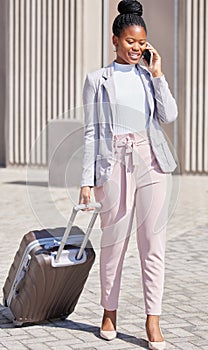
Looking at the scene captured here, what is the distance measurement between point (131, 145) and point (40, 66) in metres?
10.0

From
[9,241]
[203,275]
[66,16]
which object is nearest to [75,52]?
[66,16]

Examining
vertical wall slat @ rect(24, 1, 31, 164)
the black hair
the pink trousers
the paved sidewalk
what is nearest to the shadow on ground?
the paved sidewalk

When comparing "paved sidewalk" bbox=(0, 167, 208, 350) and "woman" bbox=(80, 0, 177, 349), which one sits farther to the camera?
"paved sidewalk" bbox=(0, 167, 208, 350)

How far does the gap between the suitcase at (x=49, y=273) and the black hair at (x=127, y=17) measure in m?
1.04

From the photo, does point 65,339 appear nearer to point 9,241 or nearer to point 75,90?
point 9,241

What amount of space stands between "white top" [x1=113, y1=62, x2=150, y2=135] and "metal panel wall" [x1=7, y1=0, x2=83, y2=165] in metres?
9.47

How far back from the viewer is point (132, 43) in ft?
17.3

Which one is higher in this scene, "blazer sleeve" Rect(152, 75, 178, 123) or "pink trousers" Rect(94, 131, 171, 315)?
"blazer sleeve" Rect(152, 75, 178, 123)

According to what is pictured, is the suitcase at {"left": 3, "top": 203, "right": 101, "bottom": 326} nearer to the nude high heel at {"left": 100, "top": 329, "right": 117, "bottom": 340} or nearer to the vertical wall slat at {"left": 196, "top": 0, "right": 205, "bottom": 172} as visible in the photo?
the nude high heel at {"left": 100, "top": 329, "right": 117, "bottom": 340}

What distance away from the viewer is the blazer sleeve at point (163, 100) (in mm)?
5281

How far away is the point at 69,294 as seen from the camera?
19.1 feet

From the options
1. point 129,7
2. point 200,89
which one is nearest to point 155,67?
point 129,7

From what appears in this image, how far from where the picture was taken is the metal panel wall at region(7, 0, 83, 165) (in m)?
14.8

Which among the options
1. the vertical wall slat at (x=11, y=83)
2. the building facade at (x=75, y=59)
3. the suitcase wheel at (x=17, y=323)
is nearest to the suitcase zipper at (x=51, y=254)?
the suitcase wheel at (x=17, y=323)
